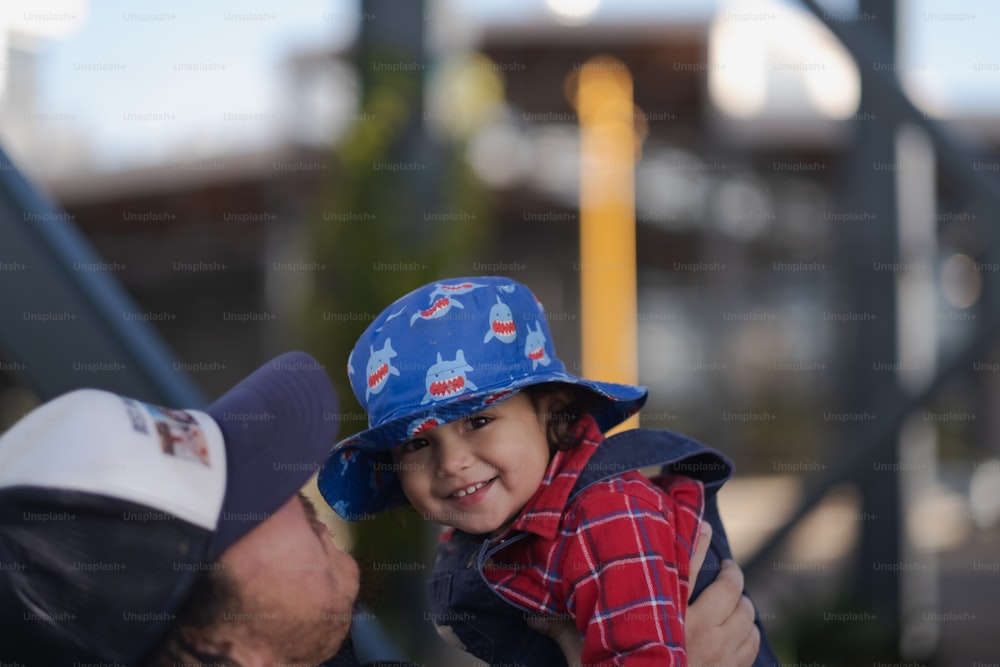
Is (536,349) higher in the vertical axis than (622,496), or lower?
higher

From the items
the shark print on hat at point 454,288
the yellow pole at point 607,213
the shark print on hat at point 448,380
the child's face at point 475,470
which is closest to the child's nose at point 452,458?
the child's face at point 475,470

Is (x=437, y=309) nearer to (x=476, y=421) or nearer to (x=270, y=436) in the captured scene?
(x=476, y=421)

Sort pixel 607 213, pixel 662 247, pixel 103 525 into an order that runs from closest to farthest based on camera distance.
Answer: pixel 103 525
pixel 607 213
pixel 662 247

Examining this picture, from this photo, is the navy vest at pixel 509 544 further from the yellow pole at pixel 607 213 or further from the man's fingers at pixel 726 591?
the yellow pole at pixel 607 213

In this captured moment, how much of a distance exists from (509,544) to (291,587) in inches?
17.5

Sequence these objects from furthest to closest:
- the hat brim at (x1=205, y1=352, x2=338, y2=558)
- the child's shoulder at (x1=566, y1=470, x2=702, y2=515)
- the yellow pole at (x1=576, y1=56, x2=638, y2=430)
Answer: the yellow pole at (x1=576, y1=56, x2=638, y2=430), the child's shoulder at (x1=566, y1=470, x2=702, y2=515), the hat brim at (x1=205, y1=352, x2=338, y2=558)

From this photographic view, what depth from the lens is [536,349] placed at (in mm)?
1453

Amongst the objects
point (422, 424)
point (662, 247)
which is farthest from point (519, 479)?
point (662, 247)

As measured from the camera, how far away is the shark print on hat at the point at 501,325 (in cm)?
141

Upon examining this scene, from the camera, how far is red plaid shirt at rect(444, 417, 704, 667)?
4.16 feet

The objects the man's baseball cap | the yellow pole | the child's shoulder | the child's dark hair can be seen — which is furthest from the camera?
the yellow pole

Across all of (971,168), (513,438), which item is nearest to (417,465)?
(513,438)

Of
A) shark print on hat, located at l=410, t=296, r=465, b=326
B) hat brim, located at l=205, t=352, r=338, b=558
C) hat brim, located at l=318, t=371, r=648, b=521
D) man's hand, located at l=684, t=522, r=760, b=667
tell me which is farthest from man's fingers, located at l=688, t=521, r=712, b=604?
hat brim, located at l=205, t=352, r=338, b=558

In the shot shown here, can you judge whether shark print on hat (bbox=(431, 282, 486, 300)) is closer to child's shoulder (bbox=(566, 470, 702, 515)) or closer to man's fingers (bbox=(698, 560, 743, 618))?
child's shoulder (bbox=(566, 470, 702, 515))
